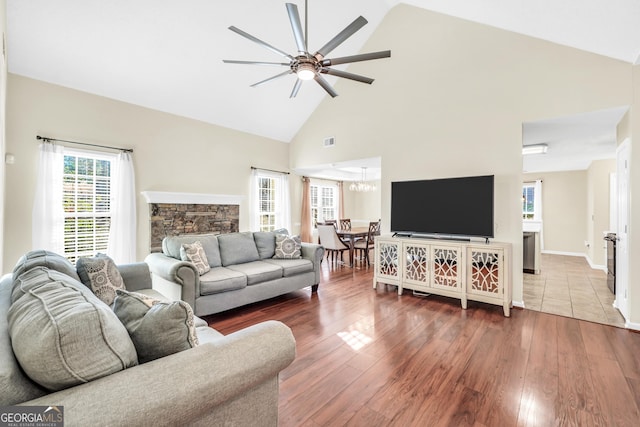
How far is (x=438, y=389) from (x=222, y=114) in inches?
215

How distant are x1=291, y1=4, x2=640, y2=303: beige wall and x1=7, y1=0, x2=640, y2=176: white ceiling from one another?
0.21 m

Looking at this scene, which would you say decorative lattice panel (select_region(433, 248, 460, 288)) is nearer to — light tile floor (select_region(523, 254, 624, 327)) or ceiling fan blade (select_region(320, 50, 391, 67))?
light tile floor (select_region(523, 254, 624, 327))

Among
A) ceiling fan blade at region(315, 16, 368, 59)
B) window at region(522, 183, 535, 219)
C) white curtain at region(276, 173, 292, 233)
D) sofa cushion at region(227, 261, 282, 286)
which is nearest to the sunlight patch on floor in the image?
sofa cushion at region(227, 261, 282, 286)

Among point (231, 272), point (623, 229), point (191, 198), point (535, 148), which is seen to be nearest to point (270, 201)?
point (191, 198)

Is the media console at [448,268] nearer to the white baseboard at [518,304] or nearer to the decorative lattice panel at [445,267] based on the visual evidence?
the decorative lattice panel at [445,267]

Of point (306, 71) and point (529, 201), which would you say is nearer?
point (306, 71)

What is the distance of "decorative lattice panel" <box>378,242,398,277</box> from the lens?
443cm

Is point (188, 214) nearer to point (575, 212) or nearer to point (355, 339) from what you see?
point (355, 339)

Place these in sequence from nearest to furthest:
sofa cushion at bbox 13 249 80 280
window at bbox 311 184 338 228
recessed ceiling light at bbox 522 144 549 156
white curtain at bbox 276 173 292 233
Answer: sofa cushion at bbox 13 249 80 280, recessed ceiling light at bbox 522 144 549 156, white curtain at bbox 276 173 292 233, window at bbox 311 184 338 228

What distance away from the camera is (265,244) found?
4.46m

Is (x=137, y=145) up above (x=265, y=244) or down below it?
above

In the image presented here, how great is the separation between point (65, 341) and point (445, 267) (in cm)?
400

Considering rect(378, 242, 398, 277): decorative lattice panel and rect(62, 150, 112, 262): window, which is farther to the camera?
rect(378, 242, 398, 277): decorative lattice panel

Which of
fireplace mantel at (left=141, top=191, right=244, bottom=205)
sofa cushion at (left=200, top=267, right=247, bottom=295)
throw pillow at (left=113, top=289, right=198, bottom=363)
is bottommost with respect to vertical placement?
sofa cushion at (left=200, top=267, right=247, bottom=295)
